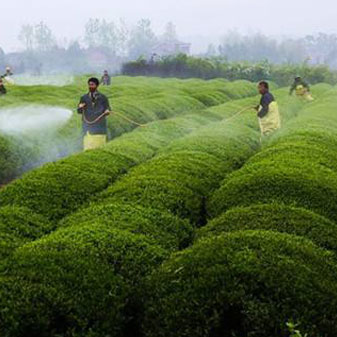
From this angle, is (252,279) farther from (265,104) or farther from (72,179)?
(265,104)

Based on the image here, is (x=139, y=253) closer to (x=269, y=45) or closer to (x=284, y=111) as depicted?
(x=284, y=111)

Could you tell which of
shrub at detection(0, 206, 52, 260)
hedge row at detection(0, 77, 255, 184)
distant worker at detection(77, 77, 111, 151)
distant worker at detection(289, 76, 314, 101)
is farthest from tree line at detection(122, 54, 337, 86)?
shrub at detection(0, 206, 52, 260)

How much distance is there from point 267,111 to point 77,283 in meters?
10.4

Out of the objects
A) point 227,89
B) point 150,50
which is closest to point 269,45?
point 150,50

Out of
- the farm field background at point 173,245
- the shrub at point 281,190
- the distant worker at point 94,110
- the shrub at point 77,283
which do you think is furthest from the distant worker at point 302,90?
the shrub at point 77,283

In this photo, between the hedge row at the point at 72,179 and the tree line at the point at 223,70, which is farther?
the tree line at the point at 223,70

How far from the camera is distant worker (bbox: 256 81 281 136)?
1487 cm

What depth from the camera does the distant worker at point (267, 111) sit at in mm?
14866

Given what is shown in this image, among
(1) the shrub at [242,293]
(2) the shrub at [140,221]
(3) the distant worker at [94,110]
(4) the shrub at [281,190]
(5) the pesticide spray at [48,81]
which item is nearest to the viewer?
(1) the shrub at [242,293]

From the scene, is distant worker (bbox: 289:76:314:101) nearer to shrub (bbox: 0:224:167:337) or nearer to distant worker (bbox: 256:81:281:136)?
distant worker (bbox: 256:81:281:136)

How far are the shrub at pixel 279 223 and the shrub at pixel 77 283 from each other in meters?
1.00

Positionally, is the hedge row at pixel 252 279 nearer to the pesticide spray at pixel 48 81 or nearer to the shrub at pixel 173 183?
the shrub at pixel 173 183

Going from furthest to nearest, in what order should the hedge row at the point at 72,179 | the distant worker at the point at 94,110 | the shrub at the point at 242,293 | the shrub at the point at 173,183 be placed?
the distant worker at the point at 94,110 < the hedge row at the point at 72,179 < the shrub at the point at 173,183 < the shrub at the point at 242,293

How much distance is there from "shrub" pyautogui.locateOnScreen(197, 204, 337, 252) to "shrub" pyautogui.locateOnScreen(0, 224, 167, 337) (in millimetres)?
1002
